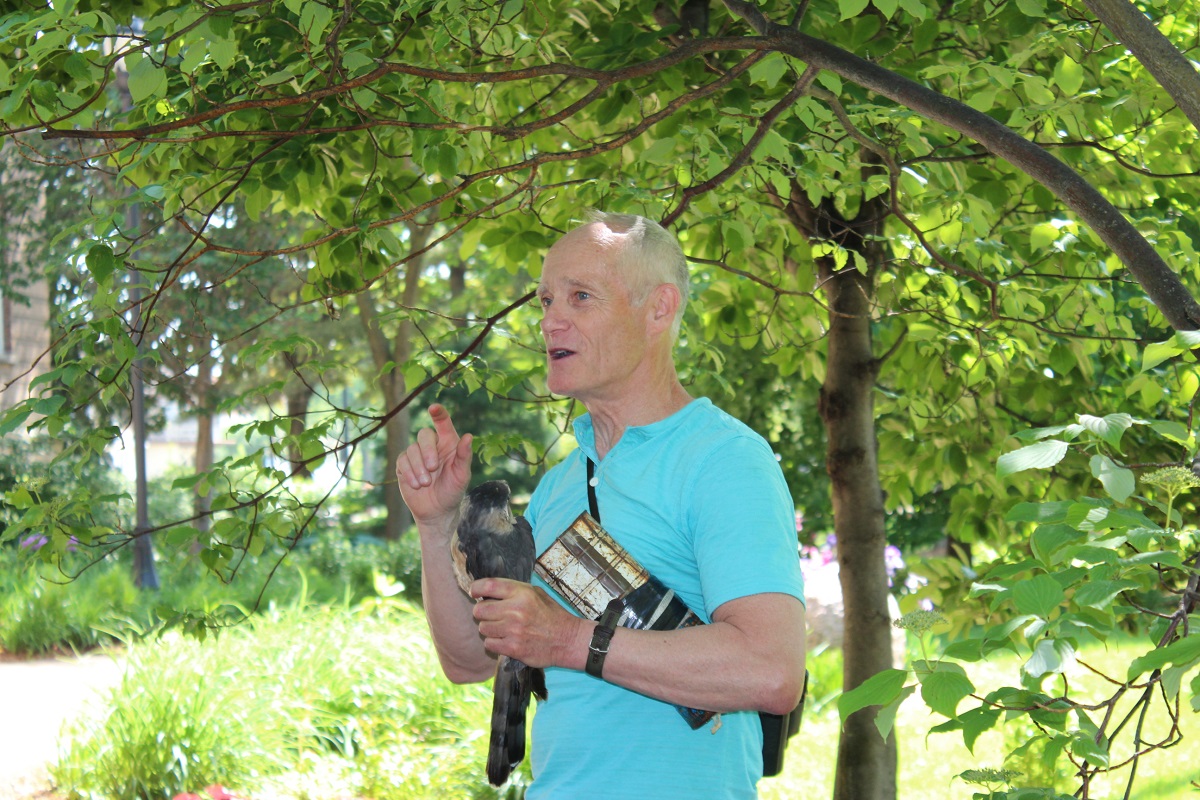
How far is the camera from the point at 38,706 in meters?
7.83

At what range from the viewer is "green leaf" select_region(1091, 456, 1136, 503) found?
1718 millimetres

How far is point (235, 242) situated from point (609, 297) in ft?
46.8

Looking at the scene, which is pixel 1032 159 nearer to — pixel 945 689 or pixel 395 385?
pixel 945 689

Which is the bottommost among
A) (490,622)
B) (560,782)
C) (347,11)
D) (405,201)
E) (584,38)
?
A: (560,782)

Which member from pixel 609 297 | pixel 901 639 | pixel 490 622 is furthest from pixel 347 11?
pixel 901 639

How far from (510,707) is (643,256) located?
87 centimetres

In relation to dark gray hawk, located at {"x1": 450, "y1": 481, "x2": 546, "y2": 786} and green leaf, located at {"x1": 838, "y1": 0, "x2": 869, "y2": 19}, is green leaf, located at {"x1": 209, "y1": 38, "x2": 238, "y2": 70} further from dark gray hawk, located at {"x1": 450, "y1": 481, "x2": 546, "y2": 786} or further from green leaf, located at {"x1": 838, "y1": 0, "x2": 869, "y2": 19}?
green leaf, located at {"x1": 838, "y1": 0, "x2": 869, "y2": 19}

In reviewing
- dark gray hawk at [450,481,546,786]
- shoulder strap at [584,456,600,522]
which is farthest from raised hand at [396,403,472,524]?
shoulder strap at [584,456,600,522]

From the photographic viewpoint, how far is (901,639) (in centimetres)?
981

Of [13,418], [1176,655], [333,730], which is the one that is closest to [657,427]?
[1176,655]

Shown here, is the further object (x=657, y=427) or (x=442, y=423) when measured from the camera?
(x=442, y=423)

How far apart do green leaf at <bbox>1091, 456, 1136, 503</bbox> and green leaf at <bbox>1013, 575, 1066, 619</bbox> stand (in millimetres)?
226

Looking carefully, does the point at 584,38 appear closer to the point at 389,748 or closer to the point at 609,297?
the point at 609,297

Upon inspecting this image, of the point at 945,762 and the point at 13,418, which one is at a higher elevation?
the point at 13,418
